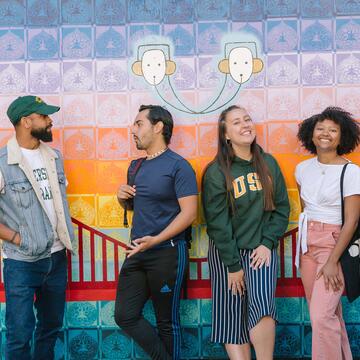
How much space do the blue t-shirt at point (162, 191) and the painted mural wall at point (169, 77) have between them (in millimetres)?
474

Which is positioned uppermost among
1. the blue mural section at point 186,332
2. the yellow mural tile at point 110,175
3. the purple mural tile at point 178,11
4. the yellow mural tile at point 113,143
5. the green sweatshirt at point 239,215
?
the purple mural tile at point 178,11

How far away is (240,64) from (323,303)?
184cm

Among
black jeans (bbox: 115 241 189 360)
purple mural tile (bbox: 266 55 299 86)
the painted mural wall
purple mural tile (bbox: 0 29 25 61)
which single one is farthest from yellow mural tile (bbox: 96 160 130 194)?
purple mural tile (bbox: 266 55 299 86)

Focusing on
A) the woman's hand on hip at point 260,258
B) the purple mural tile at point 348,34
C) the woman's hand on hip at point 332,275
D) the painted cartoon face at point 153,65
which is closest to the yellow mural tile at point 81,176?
the painted cartoon face at point 153,65

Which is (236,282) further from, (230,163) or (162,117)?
(162,117)

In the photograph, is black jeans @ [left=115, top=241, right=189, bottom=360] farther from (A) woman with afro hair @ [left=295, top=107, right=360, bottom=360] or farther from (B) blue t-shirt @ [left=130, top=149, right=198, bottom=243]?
(A) woman with afro hair @ [left=295, top=107, right=360, bottom=360]

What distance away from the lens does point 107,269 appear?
4.31 metres

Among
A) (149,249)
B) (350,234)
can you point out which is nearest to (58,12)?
(149,249)

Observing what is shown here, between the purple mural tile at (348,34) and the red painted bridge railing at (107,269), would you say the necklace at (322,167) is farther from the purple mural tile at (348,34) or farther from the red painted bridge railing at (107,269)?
the purple mural tile at (348,34)

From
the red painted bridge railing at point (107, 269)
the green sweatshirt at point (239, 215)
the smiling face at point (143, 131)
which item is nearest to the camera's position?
the green sweatshirt at point (239, 215)

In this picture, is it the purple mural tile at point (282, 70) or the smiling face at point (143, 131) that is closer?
the smiling face at point (143, 131)

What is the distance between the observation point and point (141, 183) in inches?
151

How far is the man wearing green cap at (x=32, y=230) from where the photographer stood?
11.9 feet

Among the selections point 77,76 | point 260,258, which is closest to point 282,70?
point 260,258
